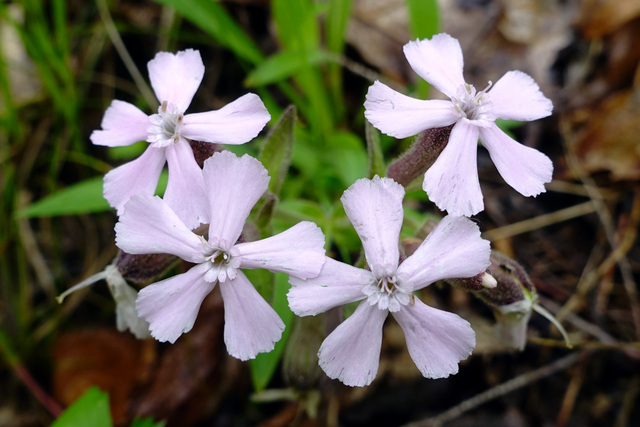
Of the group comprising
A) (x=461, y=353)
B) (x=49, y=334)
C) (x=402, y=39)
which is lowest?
(x=461, y=353)

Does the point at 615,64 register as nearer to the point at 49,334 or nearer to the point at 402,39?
the point at 402,39

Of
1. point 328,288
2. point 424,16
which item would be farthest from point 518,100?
point 424,16

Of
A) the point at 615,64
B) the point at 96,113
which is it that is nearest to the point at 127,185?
the point at 96,113

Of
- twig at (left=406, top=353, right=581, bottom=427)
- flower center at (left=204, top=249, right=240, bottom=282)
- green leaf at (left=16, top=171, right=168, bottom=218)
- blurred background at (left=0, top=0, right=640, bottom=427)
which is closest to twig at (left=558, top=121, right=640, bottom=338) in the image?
blurred background at (left=0, top=0, right=640, bottom=427)

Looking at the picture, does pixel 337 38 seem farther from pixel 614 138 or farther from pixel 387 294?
pixel 387 294

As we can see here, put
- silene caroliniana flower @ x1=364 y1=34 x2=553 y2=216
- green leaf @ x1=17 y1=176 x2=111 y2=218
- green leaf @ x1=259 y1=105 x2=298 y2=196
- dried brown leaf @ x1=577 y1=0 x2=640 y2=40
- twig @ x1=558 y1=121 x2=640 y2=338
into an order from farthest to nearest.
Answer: dried brown leaf @ x1=577 y1=0 x2=640 y2=40
twig @ x1=558 y1=121 x2=640 y2=338
green leaf @ x1=17 y1=176 x2=111 y2=218
green leaf @ x1=259 y1=105 x2=298 y2=196
silene caroliniana flower @ x1=364 y1=34 x2=553 y2=216

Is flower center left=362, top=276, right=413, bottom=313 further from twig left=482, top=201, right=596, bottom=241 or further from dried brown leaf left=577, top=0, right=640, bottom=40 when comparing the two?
dried brown leaf left=577, top=0, right=640, bottom=40

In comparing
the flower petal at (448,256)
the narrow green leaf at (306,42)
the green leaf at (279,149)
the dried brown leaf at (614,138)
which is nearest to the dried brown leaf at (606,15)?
the dried brown leaf at (614,138)
